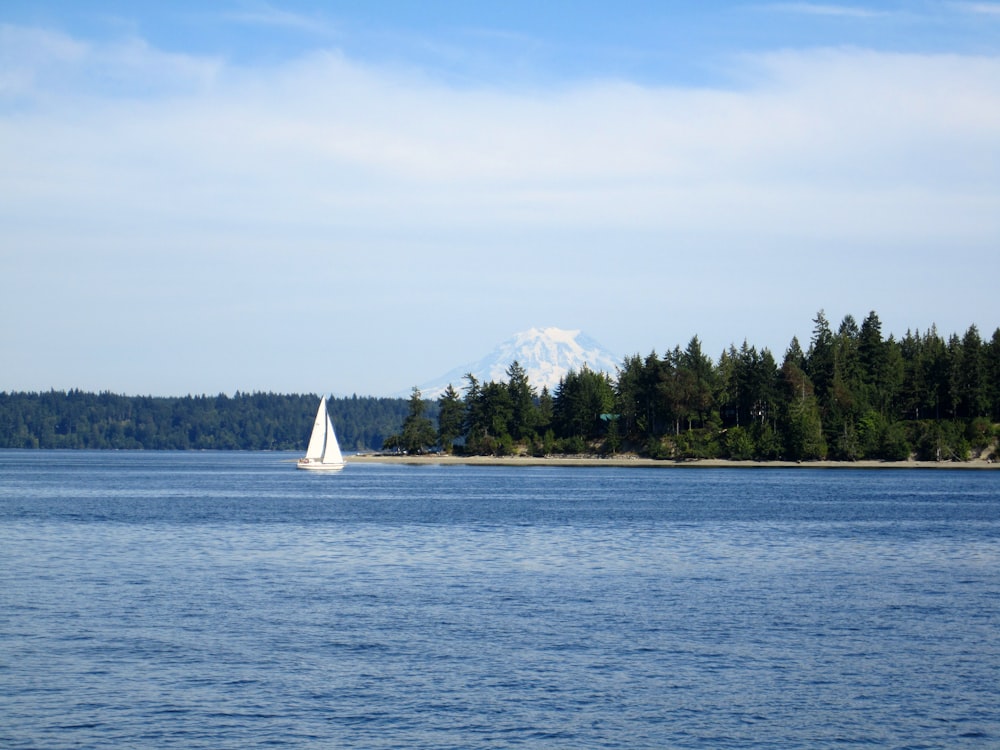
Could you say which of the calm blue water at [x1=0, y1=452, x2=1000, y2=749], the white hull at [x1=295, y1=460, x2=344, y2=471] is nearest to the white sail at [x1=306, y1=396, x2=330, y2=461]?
the white hull at [x1=295, y1=460, x2=344, y2=471]

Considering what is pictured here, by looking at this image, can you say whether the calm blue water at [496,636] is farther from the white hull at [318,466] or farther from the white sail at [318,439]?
the white sail at [318,439]

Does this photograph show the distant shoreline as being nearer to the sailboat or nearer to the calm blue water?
the sailboat

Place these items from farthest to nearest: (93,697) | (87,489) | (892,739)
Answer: (87,489)
(93,697)
(892,739)

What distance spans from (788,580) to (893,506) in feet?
166

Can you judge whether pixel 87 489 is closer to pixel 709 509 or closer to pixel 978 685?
pixel 709 509

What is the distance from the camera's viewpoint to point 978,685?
87.7 feet

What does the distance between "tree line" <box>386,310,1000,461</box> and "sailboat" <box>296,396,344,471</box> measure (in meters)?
44.5

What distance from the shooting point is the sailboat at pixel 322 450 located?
168 metres

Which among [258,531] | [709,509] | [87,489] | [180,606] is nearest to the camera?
[180,606]

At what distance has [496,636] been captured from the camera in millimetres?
31969

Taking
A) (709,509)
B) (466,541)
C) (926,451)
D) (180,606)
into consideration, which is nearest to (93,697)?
(180,606)

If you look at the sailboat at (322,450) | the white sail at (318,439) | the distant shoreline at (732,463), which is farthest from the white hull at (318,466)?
the distant shoreline at (732,463)

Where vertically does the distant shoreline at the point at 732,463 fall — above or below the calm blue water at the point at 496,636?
above

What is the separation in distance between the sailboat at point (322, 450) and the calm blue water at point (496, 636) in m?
99.5
